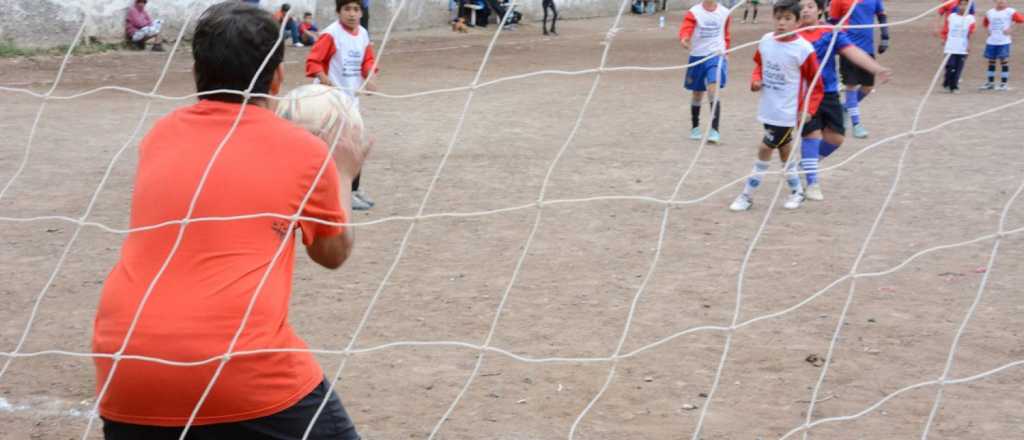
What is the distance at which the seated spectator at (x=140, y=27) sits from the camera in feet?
51.1

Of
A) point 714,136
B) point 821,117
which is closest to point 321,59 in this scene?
point 821,117

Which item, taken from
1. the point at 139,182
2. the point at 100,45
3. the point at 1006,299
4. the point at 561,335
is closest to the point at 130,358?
the point at 139,182

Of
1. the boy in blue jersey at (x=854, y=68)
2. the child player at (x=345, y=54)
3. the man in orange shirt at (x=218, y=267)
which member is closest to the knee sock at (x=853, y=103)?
the boy in blue jersey at (x=854, y=68)

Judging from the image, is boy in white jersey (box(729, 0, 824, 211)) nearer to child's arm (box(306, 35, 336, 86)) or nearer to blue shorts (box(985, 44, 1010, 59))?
child's arm (box(306, 35, 336, 86))

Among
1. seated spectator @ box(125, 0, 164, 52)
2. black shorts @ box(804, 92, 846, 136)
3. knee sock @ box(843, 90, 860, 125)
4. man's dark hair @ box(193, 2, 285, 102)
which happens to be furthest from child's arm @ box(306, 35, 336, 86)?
seated spectator @ box(125, 0, 164, 52)

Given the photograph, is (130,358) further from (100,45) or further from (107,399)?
(100,45)

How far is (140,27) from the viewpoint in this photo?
15602 millimetres

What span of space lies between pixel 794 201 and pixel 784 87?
2.17 ft

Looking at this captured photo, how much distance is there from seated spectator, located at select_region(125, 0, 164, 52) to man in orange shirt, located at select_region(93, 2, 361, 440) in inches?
565

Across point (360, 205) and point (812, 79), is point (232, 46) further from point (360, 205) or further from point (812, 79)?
point (812, 79)

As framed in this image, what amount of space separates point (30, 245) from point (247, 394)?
4.28m

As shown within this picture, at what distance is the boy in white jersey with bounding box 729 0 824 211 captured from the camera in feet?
20.7

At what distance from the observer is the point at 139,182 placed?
6.80ft

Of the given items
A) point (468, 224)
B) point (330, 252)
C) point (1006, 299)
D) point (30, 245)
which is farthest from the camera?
point (468, 224)
